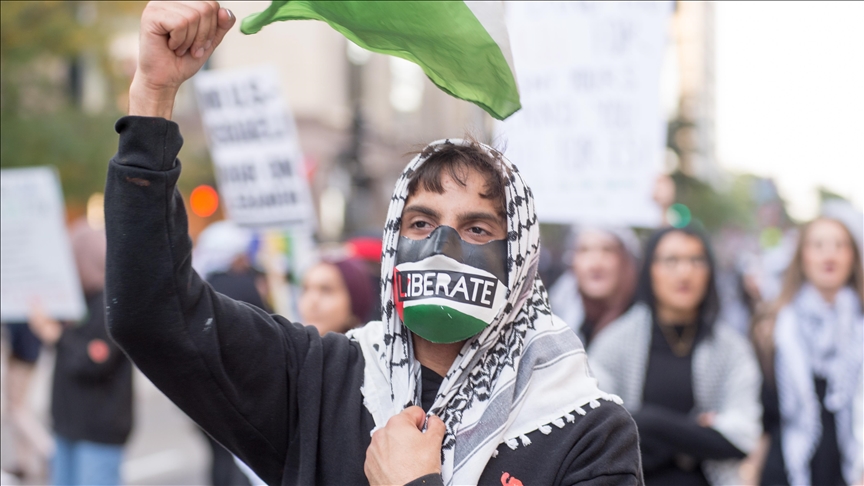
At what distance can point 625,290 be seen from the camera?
5.50m

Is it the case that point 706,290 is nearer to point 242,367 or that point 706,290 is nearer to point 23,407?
point 242,367

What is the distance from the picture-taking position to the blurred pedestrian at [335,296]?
14.5ft

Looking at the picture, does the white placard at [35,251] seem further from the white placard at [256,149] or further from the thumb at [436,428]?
the thumb at [436,428]

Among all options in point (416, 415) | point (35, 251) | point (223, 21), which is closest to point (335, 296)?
point (35, 251)

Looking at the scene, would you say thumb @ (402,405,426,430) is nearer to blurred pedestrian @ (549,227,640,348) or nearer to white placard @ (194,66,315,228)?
blurred pedestrian @ (549,227,640,348)

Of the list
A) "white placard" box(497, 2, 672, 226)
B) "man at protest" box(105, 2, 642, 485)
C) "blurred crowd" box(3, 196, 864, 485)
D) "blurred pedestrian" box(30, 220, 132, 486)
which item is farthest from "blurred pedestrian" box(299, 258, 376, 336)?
"man at protest" box(105, 2, 642, 485)

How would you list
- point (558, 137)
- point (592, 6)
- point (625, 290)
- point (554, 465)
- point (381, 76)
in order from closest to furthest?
point (554, 465)
point (592, 6)
point (558, 137)
point (625, 290)
point (381, 76)

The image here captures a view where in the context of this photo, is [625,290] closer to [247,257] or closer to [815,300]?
[815,300]

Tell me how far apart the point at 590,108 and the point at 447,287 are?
11.0 ft

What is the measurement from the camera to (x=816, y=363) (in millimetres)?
4660

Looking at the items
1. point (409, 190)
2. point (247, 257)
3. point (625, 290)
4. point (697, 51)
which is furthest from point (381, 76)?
point (697, 51)

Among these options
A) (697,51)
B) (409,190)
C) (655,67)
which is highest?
(697,51)

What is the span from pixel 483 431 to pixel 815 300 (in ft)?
11.9

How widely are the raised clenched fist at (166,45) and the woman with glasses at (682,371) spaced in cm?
265
